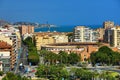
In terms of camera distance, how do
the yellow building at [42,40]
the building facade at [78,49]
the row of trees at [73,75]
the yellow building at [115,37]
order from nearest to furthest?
the row of trees at [73,75]
the building facade at [78,49]
the yellow building at [115,37]
the yellow building at [42,40]

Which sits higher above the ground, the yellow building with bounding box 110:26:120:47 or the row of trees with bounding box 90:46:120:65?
the yellow building with bounding box 110:26:120:47

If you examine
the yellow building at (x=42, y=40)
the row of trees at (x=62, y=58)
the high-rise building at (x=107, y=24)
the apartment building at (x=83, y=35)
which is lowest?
the row of trees at (x=62, y=58)

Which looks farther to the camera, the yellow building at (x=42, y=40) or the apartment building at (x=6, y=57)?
the yellow building at (x=42, y=40)

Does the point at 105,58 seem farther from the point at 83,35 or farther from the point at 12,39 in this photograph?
the point at 83,35

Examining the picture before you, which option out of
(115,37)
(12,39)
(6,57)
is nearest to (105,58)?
(12,39)

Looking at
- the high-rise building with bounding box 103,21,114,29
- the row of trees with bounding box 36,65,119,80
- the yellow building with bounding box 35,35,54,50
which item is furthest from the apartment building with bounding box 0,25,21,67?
the high-rise building with bounding box 103,21,114,29

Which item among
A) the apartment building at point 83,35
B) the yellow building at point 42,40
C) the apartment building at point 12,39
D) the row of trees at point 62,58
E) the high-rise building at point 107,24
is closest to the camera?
the apartment building at point 12,39

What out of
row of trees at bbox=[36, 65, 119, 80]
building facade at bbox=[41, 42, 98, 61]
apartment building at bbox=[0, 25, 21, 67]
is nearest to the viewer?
row of trees at bbox=[36, 65, 119, 80]

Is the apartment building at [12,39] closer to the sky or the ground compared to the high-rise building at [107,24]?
closer to the ground

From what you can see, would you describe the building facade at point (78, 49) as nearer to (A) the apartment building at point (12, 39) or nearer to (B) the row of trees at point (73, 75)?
(A) the apartment building at point (12, 39)

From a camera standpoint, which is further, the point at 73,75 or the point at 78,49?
the point at 78,49

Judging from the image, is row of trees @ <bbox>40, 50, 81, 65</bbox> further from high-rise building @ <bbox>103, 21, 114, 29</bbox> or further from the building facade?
high-rise building @ <bbox>103, 21, 114, 29</bbox>

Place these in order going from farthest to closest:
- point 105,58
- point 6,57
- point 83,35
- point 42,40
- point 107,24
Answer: point 107,24 < point 83,35 < point 42,40 < point 105,58 < point 6,57

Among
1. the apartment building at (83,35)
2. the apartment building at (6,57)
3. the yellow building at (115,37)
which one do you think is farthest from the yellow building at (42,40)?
the apartment building at (6,57)
